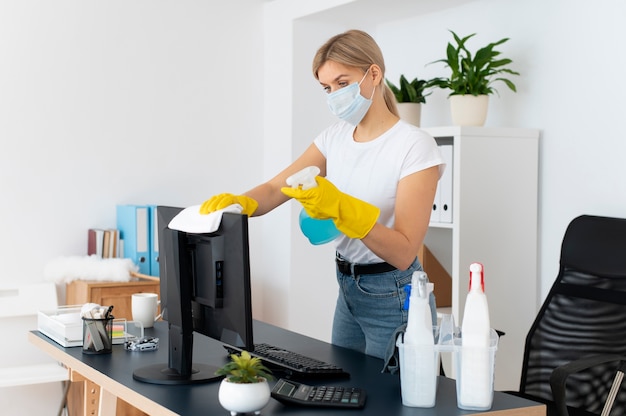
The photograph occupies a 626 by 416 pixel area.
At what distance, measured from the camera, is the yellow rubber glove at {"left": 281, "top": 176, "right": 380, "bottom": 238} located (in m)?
1.88

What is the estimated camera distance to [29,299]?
3.81 m

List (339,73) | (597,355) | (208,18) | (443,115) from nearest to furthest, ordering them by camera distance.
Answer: (339,73) → (597,355) → (443,115) → (208,18)

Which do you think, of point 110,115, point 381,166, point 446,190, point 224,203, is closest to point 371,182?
point 381,166

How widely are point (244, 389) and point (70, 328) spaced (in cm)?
88

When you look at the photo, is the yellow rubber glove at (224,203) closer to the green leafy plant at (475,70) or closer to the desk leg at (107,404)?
the desk leg at (107,404)

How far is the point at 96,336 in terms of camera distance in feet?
7.18

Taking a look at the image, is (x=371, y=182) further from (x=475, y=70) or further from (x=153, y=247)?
(x=153, y=247)

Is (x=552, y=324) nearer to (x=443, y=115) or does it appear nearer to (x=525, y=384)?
(x=525, y=384)

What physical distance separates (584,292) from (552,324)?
15 cm

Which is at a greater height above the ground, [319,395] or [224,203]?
[224,203]

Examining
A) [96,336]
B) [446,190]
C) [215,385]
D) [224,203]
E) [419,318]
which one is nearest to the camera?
[419,318]

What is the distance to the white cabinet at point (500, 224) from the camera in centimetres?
343

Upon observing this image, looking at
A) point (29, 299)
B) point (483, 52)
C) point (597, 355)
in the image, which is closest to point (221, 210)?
point (597, 355)

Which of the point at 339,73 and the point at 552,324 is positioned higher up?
the point at 339,73
